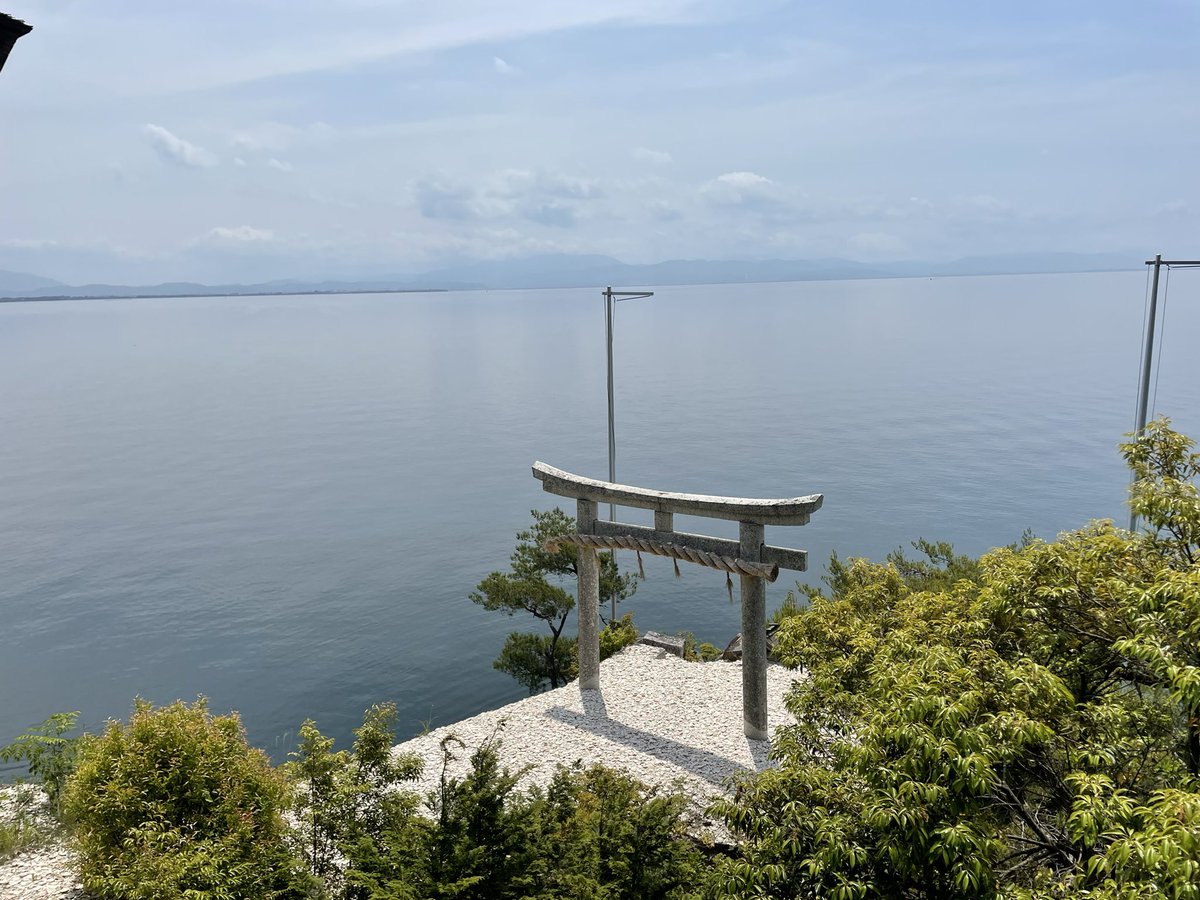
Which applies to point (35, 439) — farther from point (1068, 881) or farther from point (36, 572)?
point (1068, 881)

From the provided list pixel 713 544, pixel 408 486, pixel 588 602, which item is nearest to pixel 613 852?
pixel 713 544

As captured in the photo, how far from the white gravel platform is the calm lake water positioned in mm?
7985

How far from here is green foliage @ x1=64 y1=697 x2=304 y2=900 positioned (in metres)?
9.80

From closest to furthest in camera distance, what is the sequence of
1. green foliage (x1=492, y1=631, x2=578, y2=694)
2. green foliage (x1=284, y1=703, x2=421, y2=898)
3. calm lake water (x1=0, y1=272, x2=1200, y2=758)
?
green foliage (x1=284, y1=703, x2=421, y2=898) → green foliage (x1=492, y1=631, x2=578, y2=694) → calm lake water (x1=0, y1=272, x2=1200, y2=758)

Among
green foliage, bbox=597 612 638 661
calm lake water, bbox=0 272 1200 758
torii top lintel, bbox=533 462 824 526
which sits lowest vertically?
calm lake water, bbox=0 272 1200 758

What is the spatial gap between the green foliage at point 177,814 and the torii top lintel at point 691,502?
8156 mm

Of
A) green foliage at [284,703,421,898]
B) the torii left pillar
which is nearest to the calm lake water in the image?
the torii left pillar

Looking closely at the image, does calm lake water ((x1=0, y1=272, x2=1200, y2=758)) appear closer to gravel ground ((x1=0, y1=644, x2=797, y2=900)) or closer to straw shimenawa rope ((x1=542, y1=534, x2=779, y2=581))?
gravel ground ((x1=0, y1=644, x2=797, y2=900))

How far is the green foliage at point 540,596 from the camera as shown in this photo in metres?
24.7

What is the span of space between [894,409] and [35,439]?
72.3m

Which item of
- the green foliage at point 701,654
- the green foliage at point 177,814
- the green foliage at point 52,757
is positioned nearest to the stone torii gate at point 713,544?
the green foliage at point 701,654

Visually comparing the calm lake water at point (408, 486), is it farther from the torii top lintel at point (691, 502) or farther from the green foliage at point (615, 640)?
the torii top lintel at point (691, 502)

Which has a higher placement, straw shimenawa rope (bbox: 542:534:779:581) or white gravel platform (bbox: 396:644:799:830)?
straw shimenawa rope (bbox: 542:534:779:581)

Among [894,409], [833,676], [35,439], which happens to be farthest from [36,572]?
[894,409]
